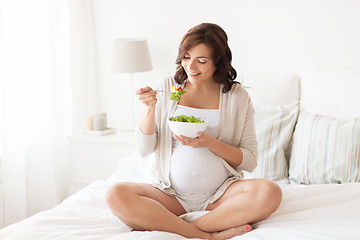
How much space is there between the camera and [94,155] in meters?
2.87

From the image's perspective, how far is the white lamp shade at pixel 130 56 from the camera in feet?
9.35

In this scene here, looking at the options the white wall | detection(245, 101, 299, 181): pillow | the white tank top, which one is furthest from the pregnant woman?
the white wall

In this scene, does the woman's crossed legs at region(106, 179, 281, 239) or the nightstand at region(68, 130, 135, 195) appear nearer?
the woman's crossed legs at region(106, 179, 281, 239)

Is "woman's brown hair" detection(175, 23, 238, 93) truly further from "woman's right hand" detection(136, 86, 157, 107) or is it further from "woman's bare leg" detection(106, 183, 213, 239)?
"woman's bare leg" detection(106, 183, 213, 239)

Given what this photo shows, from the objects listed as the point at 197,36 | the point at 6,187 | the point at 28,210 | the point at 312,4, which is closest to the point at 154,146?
the point at 197,36

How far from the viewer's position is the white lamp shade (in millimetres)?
2850

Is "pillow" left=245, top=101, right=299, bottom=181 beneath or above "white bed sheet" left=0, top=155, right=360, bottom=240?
above

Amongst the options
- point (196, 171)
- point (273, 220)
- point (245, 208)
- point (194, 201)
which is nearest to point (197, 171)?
point (196, 171)

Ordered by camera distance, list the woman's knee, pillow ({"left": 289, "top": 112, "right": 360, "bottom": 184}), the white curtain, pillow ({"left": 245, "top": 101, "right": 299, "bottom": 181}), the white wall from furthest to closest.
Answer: the white wall
the white curtain
pillow ({"left": 245, "top": 101, "right": 299, "bottom": 181})
pillow ({"left": 289, "top": 112, "right": 360, "bottom": 184})
the woman's knee

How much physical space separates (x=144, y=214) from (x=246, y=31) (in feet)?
5.21

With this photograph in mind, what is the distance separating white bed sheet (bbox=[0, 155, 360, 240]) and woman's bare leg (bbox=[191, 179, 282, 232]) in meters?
0.05

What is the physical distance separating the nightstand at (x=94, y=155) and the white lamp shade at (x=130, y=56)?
0.45 meters

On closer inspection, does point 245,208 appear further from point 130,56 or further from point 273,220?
point 130,56

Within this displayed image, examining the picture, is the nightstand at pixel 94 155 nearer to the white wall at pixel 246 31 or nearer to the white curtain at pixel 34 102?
the white curtain at pixel 34 102
